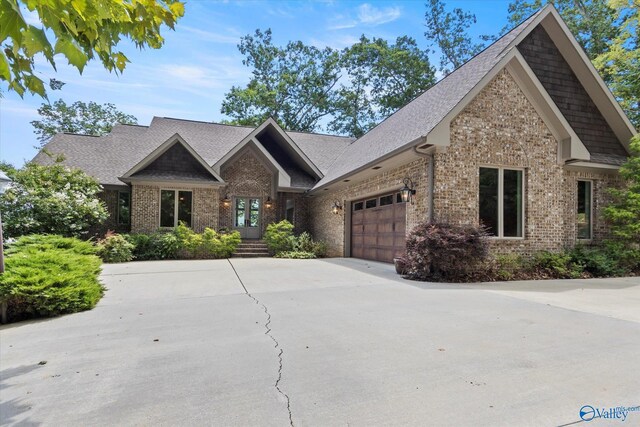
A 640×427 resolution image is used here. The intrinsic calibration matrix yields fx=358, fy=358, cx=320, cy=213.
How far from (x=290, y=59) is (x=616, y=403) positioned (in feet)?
117

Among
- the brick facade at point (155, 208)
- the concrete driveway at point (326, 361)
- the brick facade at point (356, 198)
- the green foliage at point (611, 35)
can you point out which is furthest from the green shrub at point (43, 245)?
the green foliage at point (611, 35)

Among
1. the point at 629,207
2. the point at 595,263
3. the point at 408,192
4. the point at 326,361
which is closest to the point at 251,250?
the point at 408,192

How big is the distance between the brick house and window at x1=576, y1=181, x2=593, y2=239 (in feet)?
0.12

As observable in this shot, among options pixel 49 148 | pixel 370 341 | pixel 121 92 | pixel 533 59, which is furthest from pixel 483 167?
pixel 49 148

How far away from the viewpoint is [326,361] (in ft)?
11.0

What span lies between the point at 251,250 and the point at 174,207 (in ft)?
12.3

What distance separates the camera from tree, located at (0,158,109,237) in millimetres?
11789

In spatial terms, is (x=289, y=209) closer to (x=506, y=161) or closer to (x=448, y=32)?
(x=506, y=161)

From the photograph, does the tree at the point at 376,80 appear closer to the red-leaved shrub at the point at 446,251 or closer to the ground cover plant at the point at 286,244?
the ground cover plant at the point at 286,244

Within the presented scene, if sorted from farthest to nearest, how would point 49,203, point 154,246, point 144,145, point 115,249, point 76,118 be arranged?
point 76,118
point 144,145
point 154,246
point 115,249
point 49,203

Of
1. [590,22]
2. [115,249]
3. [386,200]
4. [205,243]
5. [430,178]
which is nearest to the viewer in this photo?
[430,178]

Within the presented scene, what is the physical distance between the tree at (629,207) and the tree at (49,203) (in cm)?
1703

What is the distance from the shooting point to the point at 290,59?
3419cm

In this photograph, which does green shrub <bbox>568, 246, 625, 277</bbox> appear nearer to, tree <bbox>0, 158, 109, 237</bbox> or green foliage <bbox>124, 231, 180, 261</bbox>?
green foliage <bbox>124, 231, 180, 261</bbox>
